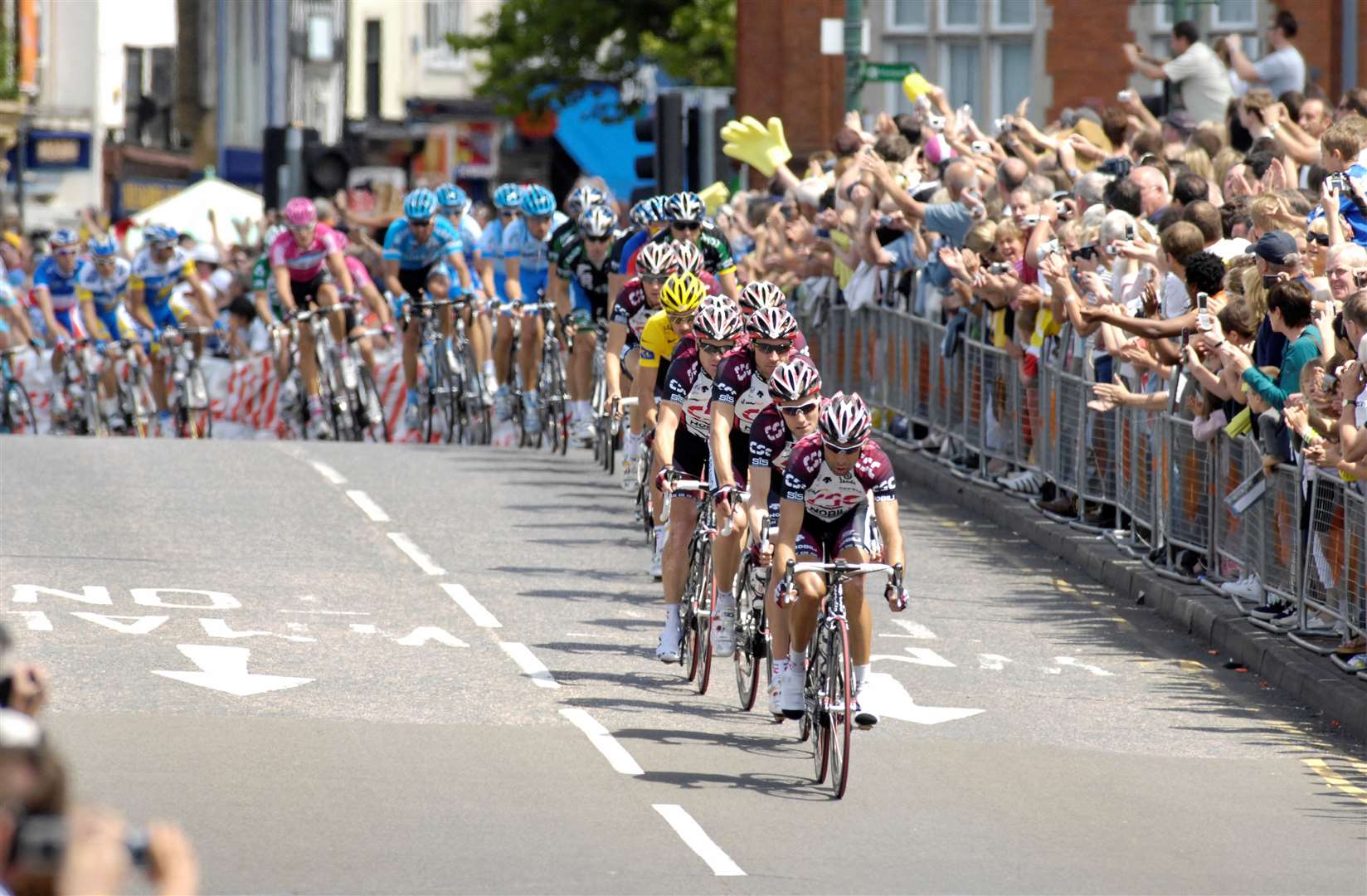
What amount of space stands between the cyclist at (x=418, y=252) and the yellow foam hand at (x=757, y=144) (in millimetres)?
2565

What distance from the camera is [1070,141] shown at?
20.0 metres

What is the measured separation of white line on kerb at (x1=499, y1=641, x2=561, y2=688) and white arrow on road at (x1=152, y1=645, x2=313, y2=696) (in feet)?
3.54

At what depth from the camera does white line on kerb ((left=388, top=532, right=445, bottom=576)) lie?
1631cm

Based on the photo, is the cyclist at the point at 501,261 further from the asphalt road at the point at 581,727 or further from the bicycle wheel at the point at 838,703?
the bicycle wheel at the point at 838,703

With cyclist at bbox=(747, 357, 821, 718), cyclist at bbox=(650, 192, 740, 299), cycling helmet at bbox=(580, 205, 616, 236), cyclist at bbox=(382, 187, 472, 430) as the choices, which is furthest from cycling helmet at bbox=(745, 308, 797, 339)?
cyclist at bbox=(382, 187, 472, 430)

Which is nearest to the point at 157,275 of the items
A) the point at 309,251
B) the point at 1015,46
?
the point at 309,251

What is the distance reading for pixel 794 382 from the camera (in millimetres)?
11039

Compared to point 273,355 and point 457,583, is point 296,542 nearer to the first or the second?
point 457,583

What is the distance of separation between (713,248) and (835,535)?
6.21m

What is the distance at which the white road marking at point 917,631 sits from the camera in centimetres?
1462

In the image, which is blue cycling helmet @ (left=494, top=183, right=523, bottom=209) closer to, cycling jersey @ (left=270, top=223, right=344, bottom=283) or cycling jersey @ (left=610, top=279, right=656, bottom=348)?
cycling jersey @ (left=270, top=223, right=344, bottom=283)

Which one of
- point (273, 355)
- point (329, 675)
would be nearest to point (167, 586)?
point (329, 675)

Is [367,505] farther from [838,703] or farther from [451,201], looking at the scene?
[838,703]

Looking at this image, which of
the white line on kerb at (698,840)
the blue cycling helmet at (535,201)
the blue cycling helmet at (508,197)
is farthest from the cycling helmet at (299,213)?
the white line on kerb at (698,840)
